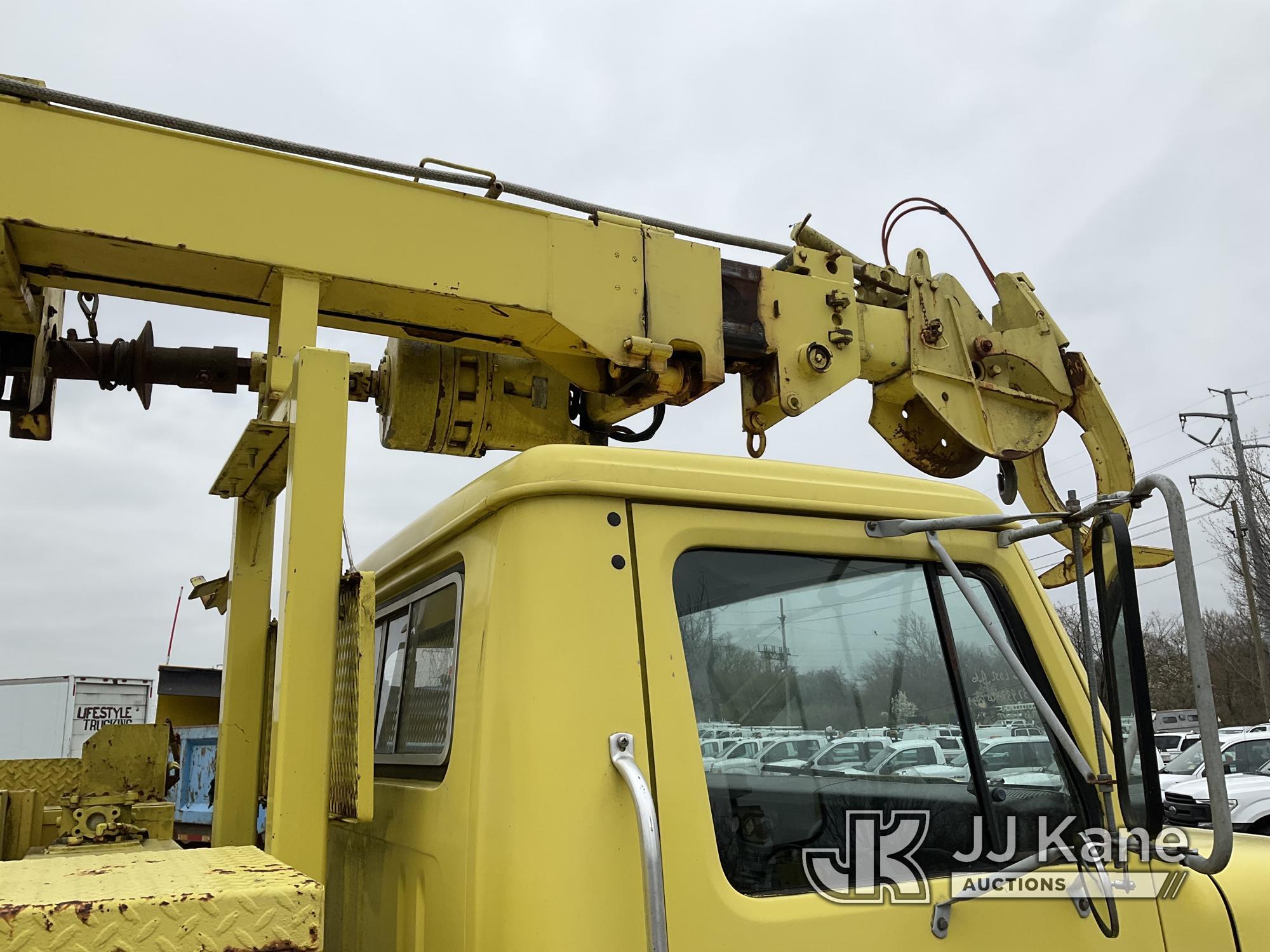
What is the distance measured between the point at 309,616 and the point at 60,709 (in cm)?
1413

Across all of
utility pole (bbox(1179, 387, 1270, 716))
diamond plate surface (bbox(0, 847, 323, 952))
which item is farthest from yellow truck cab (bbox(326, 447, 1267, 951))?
utility pole (bbox(1179, 387, 1270, 716))

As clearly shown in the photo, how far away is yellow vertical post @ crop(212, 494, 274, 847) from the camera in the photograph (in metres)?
2.68

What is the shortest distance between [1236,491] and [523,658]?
3298cm

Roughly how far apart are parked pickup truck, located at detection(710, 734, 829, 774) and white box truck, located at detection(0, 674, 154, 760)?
44.6 feet

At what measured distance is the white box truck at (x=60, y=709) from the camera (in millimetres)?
13633

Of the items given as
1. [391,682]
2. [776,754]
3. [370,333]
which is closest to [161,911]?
[776,754]

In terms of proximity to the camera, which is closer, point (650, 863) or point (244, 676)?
point (650, 863)

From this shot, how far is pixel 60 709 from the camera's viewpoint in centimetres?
1366

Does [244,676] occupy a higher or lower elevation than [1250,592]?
lower

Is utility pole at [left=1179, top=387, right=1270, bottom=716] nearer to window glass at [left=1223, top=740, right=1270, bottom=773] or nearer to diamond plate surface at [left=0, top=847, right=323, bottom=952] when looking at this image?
window glass at [left=1223, top=740, right=1270, bottom=773]

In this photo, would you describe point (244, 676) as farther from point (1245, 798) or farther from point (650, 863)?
point (1245, 798)

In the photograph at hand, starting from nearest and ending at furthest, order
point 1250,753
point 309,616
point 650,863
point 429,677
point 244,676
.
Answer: point 650,863
point 309,616
point 429,677
point 244,676
point 1250,753

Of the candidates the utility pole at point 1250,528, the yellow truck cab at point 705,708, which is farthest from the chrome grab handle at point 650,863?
the utility pole at point 1250,528

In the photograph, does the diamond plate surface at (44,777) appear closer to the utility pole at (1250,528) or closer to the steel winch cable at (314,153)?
the steel winch cable at (314,153)
